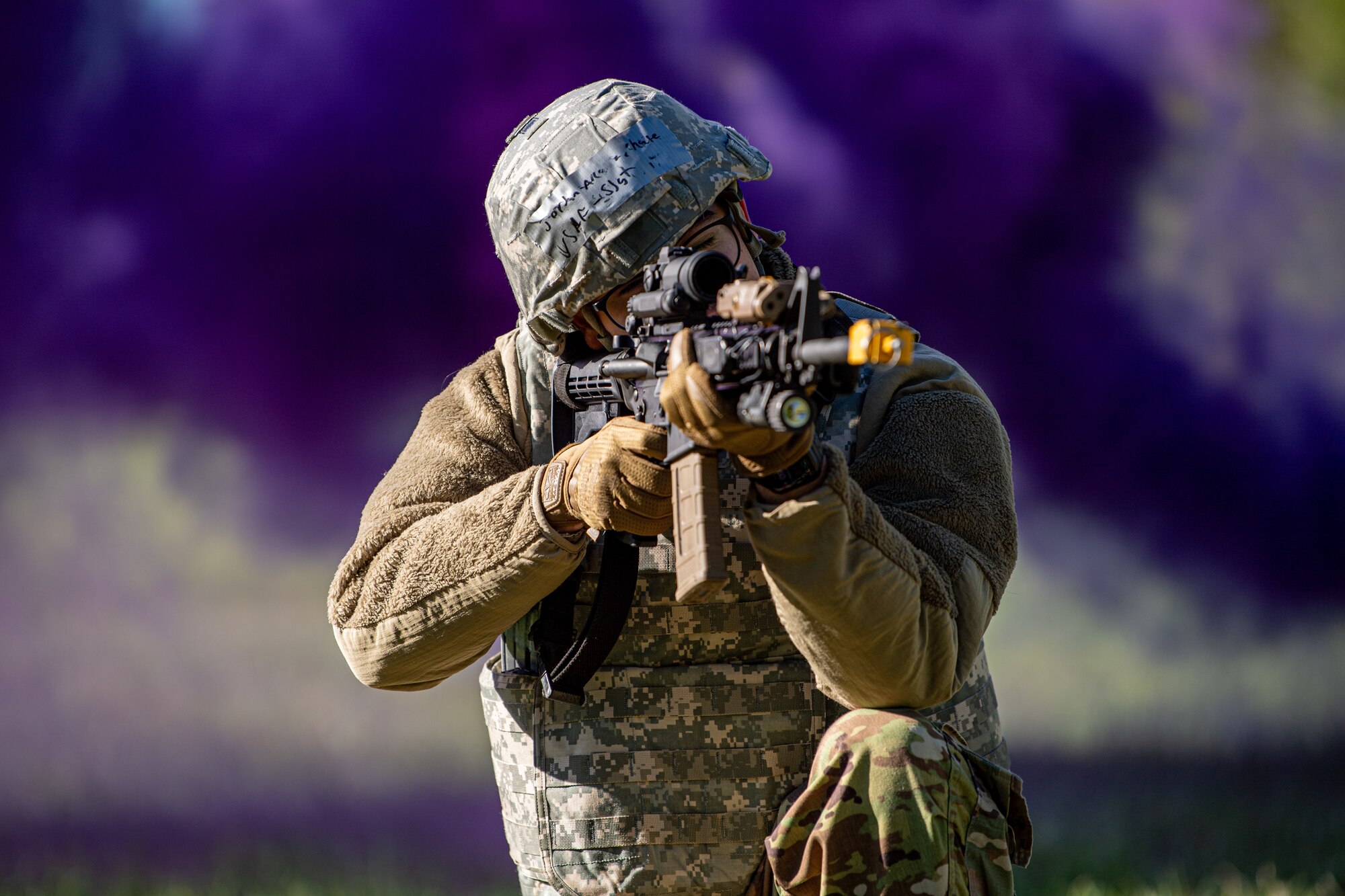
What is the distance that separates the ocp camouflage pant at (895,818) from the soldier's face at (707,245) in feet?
2.86

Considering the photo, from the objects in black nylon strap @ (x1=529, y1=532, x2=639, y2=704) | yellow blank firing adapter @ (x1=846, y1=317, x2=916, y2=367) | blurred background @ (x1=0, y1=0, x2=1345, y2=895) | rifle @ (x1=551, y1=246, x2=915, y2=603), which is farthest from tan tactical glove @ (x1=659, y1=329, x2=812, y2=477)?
blurred background @ (x1=0, y1=0, x2=1345, y2=895)

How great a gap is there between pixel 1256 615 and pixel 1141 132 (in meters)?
1.58

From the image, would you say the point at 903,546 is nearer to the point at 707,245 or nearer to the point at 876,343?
the point at 876,343

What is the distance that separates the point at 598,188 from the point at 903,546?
35.5 inches

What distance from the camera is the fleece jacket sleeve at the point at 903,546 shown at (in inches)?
80.4

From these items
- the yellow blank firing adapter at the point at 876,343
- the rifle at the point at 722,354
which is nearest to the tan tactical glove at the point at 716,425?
the rifle at the point at 722,354

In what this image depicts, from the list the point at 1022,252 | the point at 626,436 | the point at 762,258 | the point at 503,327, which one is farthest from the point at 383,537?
the point at 1022,252

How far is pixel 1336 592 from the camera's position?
14.4 ft

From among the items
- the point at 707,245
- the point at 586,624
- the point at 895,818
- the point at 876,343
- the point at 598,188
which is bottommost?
the point at 895,818

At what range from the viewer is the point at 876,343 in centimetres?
172

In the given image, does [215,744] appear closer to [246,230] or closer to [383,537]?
[246,230]

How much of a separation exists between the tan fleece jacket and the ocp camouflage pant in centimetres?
9

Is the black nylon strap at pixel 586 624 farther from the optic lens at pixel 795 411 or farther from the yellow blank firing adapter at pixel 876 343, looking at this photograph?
the yellow blank firing adapter at pixel 876 343

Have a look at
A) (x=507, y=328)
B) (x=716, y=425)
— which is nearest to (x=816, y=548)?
(x=716, y=425)
